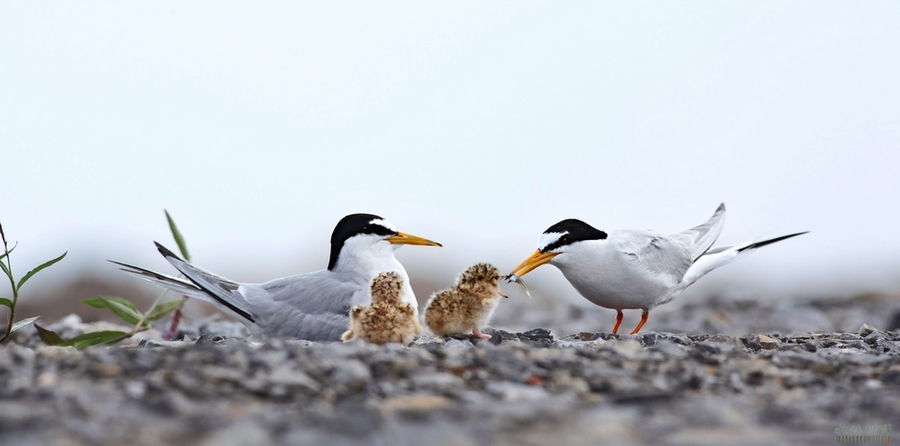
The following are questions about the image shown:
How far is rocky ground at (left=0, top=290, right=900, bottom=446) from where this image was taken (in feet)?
8.68

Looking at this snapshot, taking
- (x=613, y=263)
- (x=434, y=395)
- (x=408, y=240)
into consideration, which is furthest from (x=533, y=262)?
(x=434, y=395)

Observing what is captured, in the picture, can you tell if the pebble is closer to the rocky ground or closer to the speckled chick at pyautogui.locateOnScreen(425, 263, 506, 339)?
the rocky ground

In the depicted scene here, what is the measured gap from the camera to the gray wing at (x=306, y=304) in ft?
18.6

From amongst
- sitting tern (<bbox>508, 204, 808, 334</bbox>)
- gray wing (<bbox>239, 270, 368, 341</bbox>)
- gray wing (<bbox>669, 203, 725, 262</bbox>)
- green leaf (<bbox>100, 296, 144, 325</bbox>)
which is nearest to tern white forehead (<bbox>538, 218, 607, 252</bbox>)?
sitting tern (<bbox>508, 204, 808, 334</bbox>)

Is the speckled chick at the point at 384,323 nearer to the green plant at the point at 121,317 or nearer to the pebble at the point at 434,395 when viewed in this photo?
the pebble at the point at 434,395

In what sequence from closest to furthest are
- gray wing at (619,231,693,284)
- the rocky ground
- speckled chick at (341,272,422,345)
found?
the rocky ground
speckled chick at (341,272,422,345)
gray wing at (619,231,693,284)

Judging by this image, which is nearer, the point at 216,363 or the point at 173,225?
the point at 216,363

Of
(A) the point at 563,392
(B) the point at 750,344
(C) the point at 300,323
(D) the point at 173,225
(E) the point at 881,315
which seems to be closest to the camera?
(A) the point at 563,392

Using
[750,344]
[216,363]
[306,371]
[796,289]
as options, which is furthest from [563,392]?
[796,289]

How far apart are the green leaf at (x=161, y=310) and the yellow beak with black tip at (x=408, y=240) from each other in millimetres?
1708

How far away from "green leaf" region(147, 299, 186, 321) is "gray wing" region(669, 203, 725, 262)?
4.24m

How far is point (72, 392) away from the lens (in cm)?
297

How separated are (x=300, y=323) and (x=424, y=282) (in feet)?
36.7

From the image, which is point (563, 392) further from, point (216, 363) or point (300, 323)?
point (300, 323)
